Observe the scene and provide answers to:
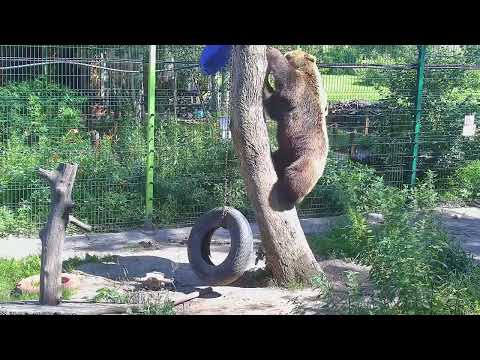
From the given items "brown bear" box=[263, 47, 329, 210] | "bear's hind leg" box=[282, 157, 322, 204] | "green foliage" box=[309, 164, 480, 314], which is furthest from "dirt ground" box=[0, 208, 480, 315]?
"brown bear" box=[263, 47, 329, 210]

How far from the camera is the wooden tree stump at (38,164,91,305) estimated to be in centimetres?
581

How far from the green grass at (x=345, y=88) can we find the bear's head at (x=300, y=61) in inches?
127

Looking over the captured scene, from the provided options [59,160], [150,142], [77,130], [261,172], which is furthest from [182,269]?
[77,130]

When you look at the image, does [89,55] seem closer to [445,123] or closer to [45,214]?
[45,214]

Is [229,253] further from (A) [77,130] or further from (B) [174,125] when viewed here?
(A) [77,130]

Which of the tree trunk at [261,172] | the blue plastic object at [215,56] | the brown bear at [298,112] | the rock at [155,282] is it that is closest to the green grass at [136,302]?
the rock at [155,282]

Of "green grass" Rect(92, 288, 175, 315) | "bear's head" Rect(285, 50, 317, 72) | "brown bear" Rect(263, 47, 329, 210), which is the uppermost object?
"bear's head" Rect(285, 50, 317, 72)

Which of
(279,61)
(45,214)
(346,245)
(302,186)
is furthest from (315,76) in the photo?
(45,214)

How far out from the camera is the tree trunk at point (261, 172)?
22.1 feet

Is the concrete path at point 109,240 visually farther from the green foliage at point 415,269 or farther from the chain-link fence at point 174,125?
the green foliage at point 415,269

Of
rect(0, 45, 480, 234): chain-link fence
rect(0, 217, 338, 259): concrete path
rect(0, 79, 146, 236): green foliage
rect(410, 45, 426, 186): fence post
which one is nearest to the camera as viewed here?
rect(0, 217, 338, 259): concrete path

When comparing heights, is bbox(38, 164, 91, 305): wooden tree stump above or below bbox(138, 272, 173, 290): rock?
above

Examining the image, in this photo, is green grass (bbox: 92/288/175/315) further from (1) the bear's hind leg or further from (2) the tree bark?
(1) the bear's hind leg

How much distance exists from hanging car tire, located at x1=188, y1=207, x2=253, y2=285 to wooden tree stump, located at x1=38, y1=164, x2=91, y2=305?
62.1 inches
